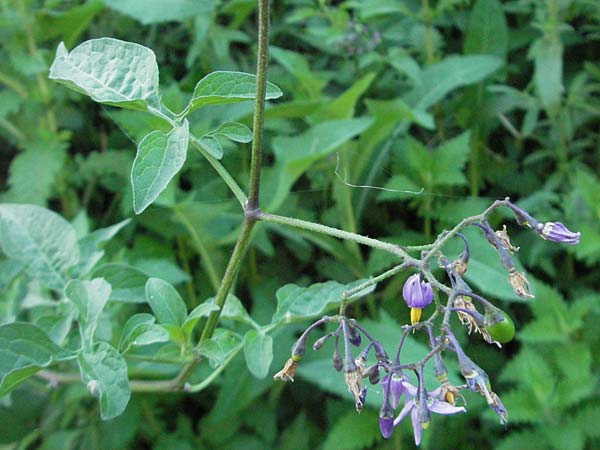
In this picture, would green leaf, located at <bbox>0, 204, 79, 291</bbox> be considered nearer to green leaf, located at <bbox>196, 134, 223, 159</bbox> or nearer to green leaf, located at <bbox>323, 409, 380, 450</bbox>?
green leaf, located at <bbox>196, 134, 223, 159</bbox>

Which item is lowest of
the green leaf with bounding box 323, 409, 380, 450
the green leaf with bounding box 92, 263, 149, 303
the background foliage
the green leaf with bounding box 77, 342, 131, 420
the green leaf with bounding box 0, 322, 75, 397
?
the green leaf with bounding box 323, 409, 380, 450

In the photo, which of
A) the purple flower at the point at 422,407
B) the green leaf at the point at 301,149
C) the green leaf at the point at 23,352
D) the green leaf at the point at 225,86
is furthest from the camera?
the green leaf at the point at 301,149

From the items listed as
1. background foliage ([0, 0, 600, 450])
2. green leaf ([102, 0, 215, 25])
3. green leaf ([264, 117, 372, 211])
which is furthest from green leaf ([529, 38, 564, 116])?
green leaf ([102, 0, 215, 25])

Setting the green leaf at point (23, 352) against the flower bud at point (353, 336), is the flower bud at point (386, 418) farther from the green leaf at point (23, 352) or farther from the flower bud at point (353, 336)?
the green leaf at point (23, 352)

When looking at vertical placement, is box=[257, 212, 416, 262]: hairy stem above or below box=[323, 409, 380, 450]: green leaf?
above

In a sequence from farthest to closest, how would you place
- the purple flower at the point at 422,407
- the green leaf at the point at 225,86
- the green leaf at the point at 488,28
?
the green leaf at the point at 488,28 → the green leaf at the point at 225,86 → the purple flower at the point at 422,407

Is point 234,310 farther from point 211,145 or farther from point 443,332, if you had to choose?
point 443,332

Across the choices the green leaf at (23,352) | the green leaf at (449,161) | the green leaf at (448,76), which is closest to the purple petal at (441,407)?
the green leaf at (23,352)
